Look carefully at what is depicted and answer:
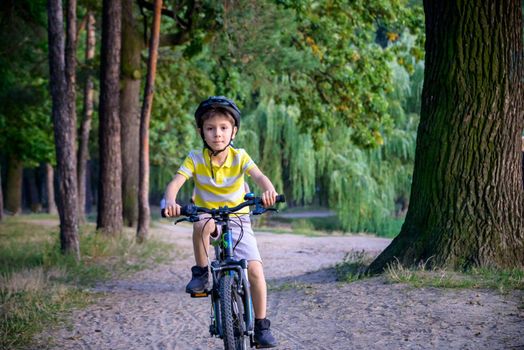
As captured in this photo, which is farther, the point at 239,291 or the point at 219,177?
the point at 219,177

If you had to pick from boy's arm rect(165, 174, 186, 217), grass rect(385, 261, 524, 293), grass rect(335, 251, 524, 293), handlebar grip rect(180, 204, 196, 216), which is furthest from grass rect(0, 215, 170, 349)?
grass rect(385, 261, 524, 293)

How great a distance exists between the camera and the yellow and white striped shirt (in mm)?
5031

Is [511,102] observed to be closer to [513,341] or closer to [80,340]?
[513,341]

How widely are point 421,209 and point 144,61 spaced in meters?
12.3

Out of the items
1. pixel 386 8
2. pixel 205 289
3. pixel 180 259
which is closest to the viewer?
pixel 205 289

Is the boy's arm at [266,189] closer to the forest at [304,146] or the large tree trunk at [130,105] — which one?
the forest at [304,146]

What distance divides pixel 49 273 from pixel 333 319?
5031mm

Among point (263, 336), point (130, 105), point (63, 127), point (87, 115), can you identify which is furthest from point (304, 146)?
point (263, 336)

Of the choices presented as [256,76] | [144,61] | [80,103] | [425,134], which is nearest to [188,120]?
A: [80,103]

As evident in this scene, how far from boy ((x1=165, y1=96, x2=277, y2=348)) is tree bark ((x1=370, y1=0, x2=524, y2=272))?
3405 mm

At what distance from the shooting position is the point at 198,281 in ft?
16.9

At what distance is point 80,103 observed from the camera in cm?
2733

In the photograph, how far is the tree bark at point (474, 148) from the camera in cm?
775

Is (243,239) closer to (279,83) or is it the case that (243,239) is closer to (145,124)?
(145,124)
